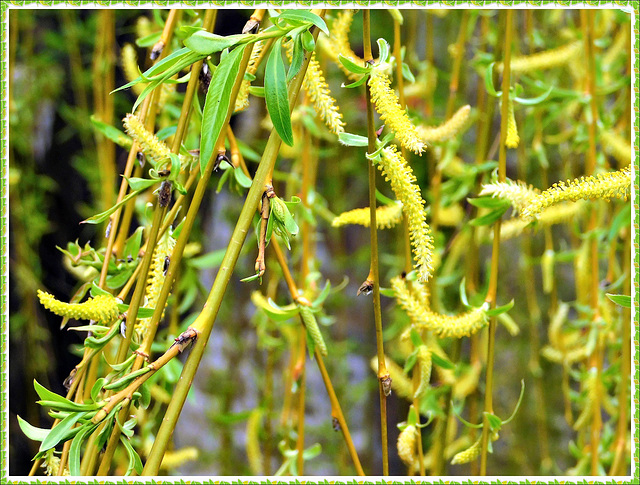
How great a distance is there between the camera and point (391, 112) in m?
0.32

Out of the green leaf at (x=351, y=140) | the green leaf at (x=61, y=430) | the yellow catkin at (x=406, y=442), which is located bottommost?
the yellow catkin at (x=406, y=442)

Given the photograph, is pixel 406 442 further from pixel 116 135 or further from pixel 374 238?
pixel 116 135

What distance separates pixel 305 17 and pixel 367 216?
0.53ft

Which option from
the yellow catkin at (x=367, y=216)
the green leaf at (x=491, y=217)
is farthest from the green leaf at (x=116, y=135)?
the green leaf at (x=491, y=217)

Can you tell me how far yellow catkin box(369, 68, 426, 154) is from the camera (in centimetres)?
31

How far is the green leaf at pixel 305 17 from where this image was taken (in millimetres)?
286

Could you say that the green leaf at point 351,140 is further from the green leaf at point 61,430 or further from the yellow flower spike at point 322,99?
the green leaf at point 61,430

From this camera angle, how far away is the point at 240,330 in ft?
4.67

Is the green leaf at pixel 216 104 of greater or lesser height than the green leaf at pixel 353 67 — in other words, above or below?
below

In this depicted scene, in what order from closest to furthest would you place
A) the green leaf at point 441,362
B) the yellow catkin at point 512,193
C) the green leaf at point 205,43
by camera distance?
the green leaf at point 205,43 < the yellow catkin at point 512,193 < the green leaf at point 441,362

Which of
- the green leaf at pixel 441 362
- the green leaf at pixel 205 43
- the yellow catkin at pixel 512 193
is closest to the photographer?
the green leaf at pixel 205 43

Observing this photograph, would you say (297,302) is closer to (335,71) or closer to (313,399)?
(335,71)

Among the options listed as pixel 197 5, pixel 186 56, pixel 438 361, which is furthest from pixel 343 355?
pixel 186 56

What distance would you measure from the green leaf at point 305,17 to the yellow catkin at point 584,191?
0.15 metres
